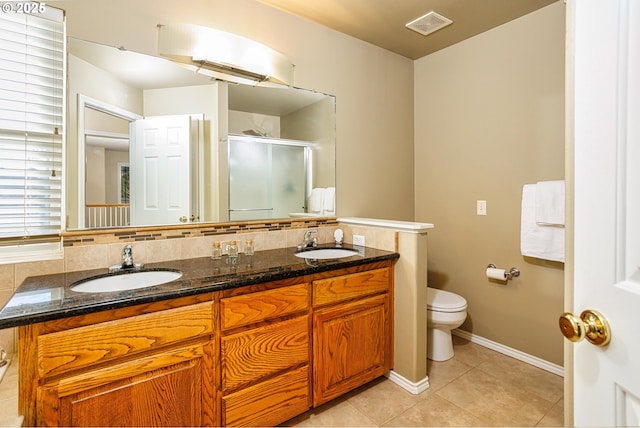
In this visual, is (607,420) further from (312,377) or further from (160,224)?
(160,224)

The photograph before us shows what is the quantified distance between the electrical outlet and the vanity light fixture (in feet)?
5.80

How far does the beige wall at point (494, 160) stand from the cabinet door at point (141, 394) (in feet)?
7.00

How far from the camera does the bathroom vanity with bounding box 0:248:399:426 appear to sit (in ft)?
3.34

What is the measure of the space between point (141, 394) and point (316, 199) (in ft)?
5.02

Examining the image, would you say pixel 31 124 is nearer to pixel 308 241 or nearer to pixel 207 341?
pixel 207 341

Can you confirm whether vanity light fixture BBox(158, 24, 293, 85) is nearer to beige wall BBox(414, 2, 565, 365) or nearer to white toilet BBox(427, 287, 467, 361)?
beige wall BBox(414, 2, 565, 365)

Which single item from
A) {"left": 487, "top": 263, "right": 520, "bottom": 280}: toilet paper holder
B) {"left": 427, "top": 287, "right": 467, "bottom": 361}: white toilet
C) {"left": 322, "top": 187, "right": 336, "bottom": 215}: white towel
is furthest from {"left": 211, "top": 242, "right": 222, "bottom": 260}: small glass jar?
{"left": 487, "top": 263, "right": 520, "bottom": 280}: toilet paper holder

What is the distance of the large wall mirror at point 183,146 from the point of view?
152cm

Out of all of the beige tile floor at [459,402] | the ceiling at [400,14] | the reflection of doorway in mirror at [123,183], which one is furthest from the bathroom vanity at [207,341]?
the ceiling at [400,14]

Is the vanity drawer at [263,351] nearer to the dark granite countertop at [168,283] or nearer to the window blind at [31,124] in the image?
the dark granite countertop at [168,283]

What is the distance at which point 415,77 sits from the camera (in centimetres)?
289

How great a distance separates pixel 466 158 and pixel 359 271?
4.88ft

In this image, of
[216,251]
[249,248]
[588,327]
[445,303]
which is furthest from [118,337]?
[445,303]

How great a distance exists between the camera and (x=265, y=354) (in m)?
1.43
